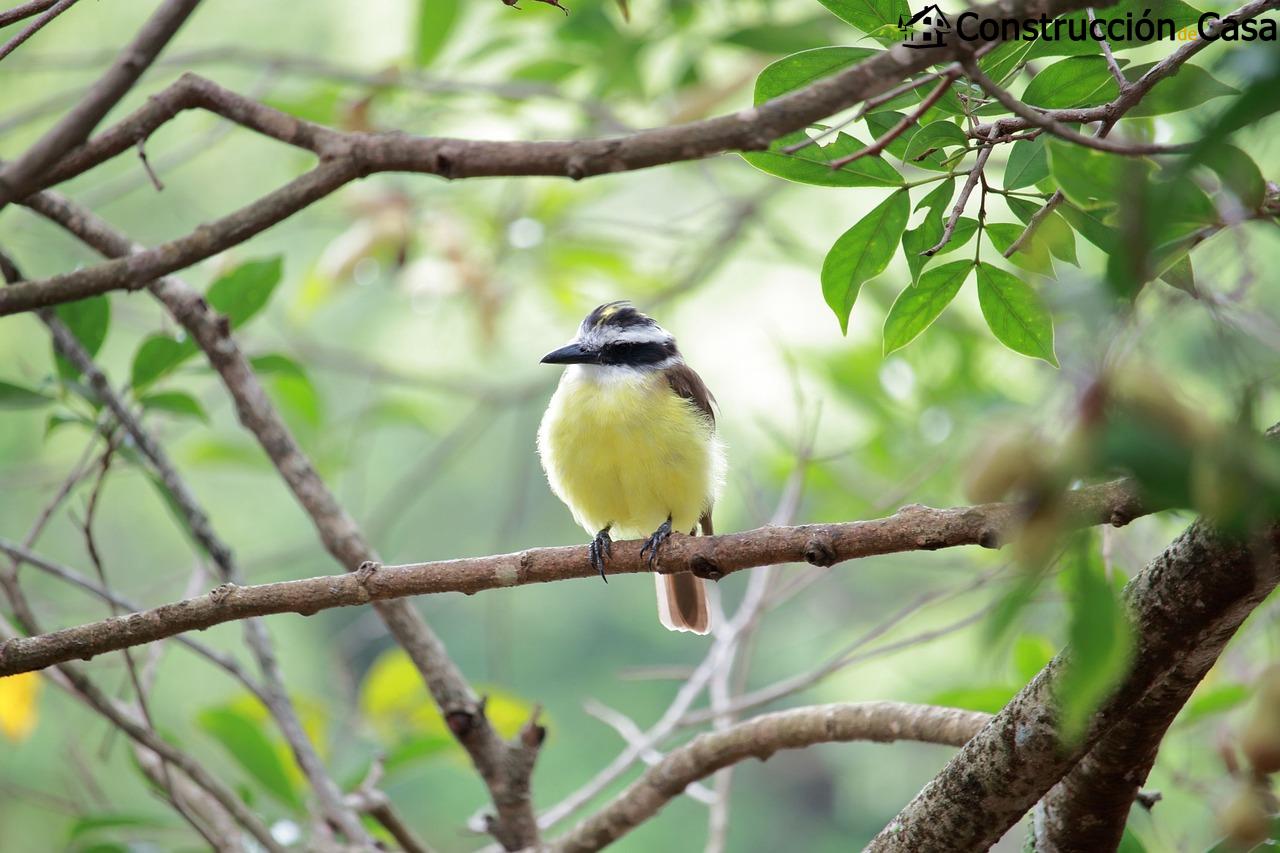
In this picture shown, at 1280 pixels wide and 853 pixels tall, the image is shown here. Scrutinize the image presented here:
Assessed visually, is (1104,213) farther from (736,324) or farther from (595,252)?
(736,324)

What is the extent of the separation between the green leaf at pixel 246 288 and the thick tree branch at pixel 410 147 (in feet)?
2.20

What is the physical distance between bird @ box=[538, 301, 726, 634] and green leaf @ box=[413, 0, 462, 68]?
1128 mm

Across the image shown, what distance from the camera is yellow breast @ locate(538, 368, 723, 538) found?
121 inches

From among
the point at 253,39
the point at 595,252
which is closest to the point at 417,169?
the point at 595,252

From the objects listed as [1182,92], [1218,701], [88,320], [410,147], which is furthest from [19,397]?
[1218,701]

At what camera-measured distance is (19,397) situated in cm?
235

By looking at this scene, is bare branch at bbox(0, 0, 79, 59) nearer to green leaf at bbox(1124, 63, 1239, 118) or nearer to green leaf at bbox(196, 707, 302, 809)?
green leaf at bbox(1124, 63, 1239, 118)

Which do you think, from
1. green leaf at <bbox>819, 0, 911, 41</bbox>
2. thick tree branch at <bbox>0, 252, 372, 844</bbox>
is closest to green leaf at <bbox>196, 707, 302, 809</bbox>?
thick tree branch at <bbox>0, 252, 372, 844</bbox>

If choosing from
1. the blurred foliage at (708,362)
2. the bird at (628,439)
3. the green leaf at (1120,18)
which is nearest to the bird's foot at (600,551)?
the bird at (628,439)

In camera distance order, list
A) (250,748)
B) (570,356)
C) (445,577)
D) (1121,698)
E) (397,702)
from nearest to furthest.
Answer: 1. (1121,698)
2. (445,577)
3. (250,748)
4. (570,356)
5. (397,702)

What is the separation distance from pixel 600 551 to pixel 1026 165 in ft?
4.14

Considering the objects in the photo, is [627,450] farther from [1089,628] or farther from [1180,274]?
[1089,628]

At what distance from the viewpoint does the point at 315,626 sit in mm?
10875

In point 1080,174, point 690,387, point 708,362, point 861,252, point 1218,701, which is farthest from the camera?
point 708,362
